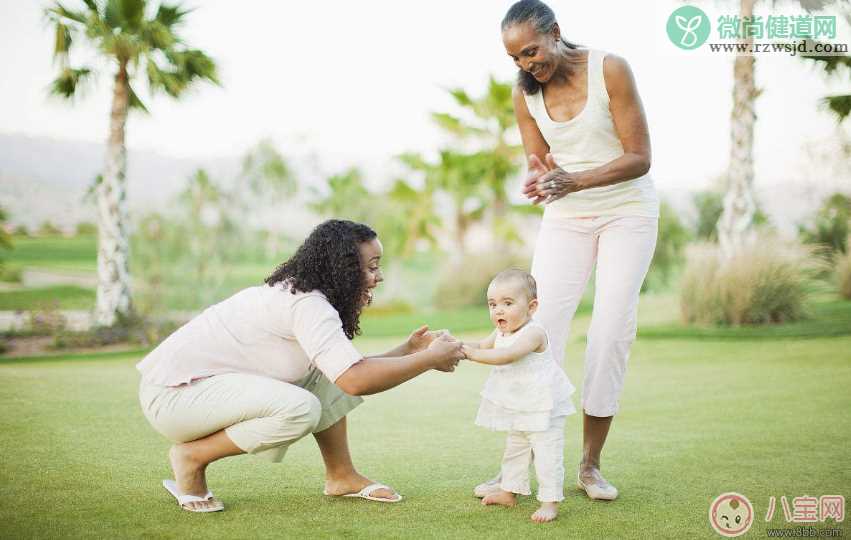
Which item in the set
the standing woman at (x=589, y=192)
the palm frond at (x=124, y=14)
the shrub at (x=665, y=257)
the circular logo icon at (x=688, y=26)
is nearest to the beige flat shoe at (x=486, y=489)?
the standing woman at (x=589, y=192)

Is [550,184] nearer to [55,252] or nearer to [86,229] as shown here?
[86,229]

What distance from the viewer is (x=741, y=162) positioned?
39.3ft

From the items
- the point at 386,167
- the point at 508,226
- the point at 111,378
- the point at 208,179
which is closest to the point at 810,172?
the point at 508,226

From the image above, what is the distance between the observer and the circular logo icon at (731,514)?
2908mm

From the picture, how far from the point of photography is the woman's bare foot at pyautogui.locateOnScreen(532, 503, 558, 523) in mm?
3004

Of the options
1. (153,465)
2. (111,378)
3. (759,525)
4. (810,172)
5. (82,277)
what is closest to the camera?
(759,525)

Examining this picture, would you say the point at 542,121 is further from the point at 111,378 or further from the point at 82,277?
the point at 82,277

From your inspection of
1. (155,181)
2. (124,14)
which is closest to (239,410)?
(124,14)

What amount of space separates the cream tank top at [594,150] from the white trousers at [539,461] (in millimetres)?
982

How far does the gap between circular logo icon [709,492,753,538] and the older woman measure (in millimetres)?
1182

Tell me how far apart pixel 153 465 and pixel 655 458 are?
2531 millimetres

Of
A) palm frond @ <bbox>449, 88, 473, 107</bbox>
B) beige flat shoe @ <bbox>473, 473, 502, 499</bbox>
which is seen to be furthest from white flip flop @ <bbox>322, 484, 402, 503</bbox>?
palm frond @ <bbox>449, 88, 473, 107</bbox>

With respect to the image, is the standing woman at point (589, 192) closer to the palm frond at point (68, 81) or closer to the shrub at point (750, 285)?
the shrub at point (750, 285)

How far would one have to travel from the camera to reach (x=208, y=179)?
609 inches
